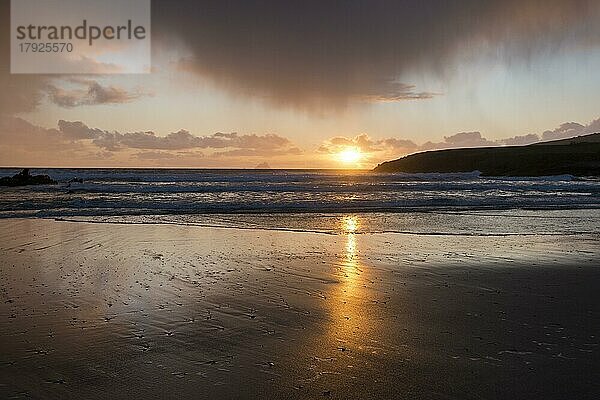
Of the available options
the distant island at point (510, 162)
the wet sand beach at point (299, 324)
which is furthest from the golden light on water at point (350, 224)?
the distant island at point (510, 162)

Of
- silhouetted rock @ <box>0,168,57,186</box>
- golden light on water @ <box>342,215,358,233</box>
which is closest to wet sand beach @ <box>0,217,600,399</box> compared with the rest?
golden light on water @ <box>342,215,358,233</box>

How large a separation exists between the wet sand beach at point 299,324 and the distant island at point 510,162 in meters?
64.0

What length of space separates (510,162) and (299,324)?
8315 cm

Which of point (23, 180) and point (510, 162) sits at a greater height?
point (510, 162)

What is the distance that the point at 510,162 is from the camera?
269 feet

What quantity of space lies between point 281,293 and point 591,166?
237 ft

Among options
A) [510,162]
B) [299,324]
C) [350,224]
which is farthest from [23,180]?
[510,162]

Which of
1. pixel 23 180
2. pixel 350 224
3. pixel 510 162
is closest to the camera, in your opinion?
pixel 350 224

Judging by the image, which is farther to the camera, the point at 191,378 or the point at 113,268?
the point at 113,268

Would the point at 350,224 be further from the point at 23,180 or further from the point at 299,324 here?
the point at 23,180

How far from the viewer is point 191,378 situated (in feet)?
14.8

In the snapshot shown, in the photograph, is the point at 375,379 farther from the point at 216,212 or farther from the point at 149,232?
the point at 216,212

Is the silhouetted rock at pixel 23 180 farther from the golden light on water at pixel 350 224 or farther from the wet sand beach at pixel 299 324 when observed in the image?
the wet sand beach at pixel 299 324

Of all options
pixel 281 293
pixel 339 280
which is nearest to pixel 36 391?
pixel 281 293
